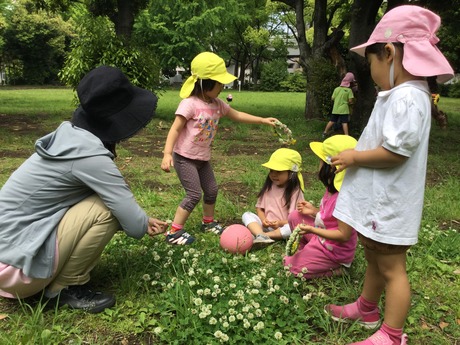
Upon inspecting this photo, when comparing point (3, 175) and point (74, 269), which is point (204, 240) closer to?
point (74, 269)

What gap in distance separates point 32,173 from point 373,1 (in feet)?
27.6

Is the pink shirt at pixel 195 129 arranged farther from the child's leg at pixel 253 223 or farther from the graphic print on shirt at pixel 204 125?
the child's leg at pixel 253 223

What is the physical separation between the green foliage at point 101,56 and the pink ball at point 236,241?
8.02 meters

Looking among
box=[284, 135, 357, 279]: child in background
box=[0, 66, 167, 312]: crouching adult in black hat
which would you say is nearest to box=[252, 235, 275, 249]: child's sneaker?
box=[284, 135, 357, 279]: child in background

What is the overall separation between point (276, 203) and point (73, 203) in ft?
6.09

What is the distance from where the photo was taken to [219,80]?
3.45m

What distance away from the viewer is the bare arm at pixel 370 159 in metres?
1.92

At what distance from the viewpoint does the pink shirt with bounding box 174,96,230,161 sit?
353 centimetres

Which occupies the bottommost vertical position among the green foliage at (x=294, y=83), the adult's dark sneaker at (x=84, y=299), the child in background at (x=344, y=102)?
the green foliage at (x=294, y=83)

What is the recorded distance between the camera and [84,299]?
2469mm

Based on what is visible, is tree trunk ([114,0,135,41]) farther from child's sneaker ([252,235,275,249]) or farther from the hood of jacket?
the hood of jacket

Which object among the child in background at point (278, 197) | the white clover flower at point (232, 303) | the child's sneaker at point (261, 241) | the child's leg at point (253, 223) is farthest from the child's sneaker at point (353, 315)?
the child's leg at point (253, 223)

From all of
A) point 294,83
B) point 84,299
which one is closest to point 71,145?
point 84,299

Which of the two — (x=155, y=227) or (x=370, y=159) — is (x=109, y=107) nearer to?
(x=155, y=227)
